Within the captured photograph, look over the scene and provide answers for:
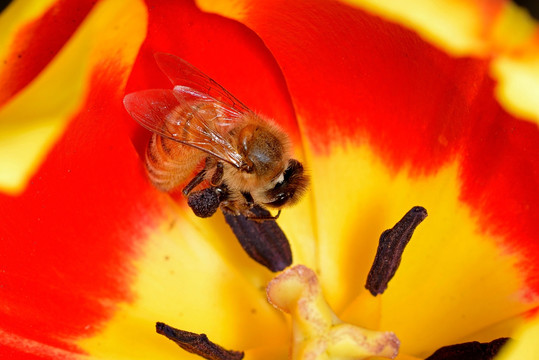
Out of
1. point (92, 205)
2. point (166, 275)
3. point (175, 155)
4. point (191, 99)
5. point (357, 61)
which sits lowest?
point (166, 275)

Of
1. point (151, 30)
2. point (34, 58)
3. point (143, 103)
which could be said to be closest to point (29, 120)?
point (34, 58)

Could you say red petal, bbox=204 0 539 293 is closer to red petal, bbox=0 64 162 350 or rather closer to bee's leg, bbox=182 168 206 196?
bee's leg, bbox=182 168 206 196

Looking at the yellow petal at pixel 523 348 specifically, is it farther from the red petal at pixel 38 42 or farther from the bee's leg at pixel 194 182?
the red petal at pixel 38 42

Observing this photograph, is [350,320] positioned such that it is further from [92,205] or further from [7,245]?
[7,245]

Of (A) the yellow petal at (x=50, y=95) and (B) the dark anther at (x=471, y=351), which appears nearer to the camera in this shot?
(A) the yellow petal at (x=50, y=95)

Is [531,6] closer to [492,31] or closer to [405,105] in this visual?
[492,31]

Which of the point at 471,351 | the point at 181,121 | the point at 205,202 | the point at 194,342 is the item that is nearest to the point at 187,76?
the point at 181,121

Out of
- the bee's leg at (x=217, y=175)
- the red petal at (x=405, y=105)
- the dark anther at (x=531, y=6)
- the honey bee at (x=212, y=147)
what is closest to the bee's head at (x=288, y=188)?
the honey bee at (x=212, y=147)
